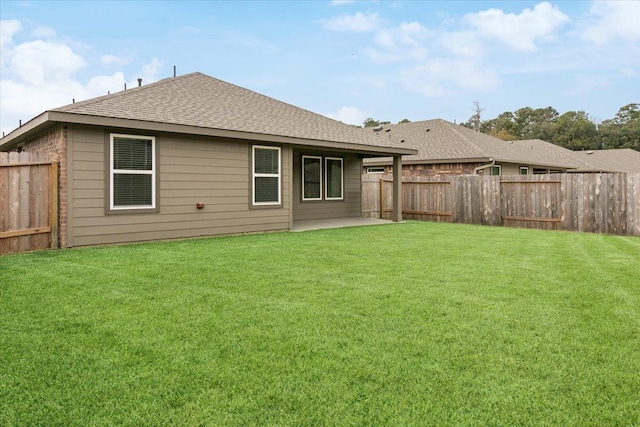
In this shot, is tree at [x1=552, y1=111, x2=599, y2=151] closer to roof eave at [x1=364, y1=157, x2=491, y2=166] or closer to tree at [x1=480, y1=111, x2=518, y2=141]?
tree at [x1=480, y1=111, x2=518, y2=141]

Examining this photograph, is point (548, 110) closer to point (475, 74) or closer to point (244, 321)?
point (475, 74)

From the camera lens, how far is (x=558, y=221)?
40.7ft

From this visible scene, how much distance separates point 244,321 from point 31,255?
17.1ft

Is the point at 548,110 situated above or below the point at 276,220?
above

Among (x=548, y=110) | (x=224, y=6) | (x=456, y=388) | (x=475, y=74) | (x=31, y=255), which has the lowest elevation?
(x=456, y=388)

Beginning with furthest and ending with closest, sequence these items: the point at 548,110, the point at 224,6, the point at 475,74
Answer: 1. the point at 548,110
2. the point at 475,74
3. the point at 224,6

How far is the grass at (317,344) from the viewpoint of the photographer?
230cm

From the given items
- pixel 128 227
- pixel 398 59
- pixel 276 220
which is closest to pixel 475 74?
pixel 398 59

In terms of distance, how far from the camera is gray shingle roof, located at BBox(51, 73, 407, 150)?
857 centimetres

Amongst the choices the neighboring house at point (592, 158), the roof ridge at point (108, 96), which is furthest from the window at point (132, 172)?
the neighboring house at point (592, 158)

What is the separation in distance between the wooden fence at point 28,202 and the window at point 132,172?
968 millimetres

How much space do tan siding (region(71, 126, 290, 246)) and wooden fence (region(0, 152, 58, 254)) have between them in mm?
393

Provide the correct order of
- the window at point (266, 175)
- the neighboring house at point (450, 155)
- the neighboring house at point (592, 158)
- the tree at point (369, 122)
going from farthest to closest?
1. the tree at point (369, 122)
2. the neighboring house at point (592, 158)
3. the neighboring house at point (450, 155)
4. the window at point (266, 175)

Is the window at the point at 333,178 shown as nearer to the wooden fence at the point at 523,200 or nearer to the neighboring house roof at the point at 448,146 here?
the wooden fence at the point at 523,200
